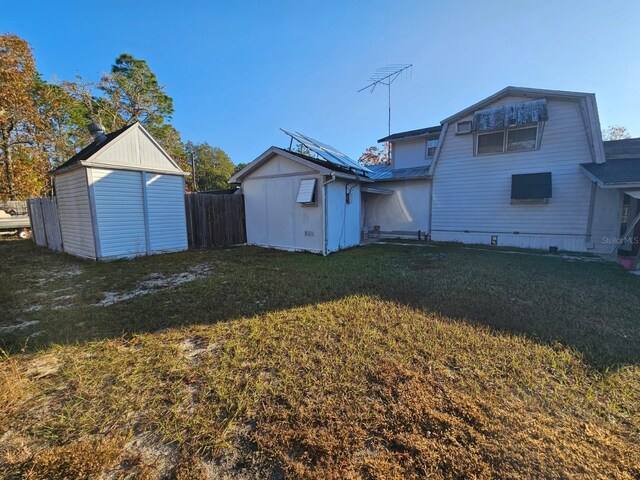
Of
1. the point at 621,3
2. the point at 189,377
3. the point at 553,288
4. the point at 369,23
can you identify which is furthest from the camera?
the point at 369,23

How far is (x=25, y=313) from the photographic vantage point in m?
3.98

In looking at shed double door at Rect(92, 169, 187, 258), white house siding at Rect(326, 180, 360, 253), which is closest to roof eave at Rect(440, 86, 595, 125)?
white house siding at Rect(326, 180, 360, 253)

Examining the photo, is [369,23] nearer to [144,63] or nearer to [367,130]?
[367,130]

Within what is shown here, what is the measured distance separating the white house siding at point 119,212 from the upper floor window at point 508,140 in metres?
11.9

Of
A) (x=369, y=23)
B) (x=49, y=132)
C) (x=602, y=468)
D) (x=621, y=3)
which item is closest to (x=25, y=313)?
(x=602, y=468)

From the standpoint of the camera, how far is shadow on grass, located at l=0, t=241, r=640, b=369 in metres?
3.32

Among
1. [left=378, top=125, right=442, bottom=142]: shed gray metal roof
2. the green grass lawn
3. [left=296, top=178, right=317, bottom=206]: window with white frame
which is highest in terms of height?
[left=378, top=125, right=442, bottom=142]: shed gray metal roof

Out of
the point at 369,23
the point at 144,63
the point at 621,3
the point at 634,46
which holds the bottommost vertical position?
the point at 634,46

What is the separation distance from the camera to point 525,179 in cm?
915

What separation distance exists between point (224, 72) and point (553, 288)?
13730mm

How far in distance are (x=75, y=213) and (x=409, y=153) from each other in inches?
526

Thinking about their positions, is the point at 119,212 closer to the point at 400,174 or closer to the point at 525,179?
the point at 400,174

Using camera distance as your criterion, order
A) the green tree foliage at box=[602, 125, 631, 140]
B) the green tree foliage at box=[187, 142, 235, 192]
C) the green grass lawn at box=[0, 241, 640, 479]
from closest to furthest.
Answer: the green grass lawn at box=[0, 241, 640, 479] < the green tree foliage at box=[602, 125, 631, 140] < the green tree foliage at box=[187, 142, 235, 192]

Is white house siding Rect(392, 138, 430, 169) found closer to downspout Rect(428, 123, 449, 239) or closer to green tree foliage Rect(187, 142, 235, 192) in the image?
downspout Rect(428, 123, 449, 239)
